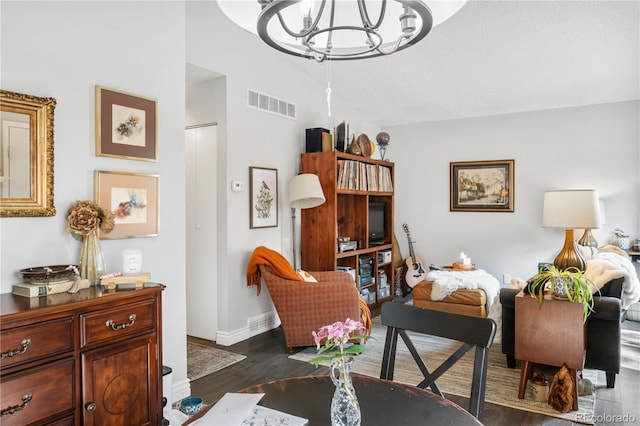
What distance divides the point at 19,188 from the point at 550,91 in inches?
206

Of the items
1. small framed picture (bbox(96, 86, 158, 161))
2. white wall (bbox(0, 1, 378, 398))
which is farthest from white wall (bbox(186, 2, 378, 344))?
small framed picture (bbox(96, 86, 158, 161))

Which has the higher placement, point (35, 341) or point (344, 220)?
point (344, 220)

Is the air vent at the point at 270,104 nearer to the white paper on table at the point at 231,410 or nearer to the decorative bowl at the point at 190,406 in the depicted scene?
the decorative bowl at the point at 190,406

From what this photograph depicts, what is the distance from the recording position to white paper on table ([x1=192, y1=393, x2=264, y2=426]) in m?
1.15

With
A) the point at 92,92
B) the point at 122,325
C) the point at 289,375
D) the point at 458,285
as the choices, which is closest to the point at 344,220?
the point at 458,285

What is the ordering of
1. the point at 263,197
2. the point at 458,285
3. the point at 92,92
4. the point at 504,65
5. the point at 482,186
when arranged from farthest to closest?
the point at 482,186
the point at 504,65
the point at 263,197
the point at 458,285
the point at 92,92

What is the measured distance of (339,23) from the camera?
4.65ft

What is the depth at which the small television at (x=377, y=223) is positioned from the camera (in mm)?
5586

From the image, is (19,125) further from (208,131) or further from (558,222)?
(558,222)

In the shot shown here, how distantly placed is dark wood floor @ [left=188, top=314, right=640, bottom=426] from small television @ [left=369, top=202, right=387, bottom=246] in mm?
2023

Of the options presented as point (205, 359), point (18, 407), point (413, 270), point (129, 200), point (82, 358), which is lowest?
point (205, 359)

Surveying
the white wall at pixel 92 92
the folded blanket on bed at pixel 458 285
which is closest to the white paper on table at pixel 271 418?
the white wall at pixel 92 92

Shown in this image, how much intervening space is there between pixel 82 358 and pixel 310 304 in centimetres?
201

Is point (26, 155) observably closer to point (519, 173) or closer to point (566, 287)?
point (566, 287)
